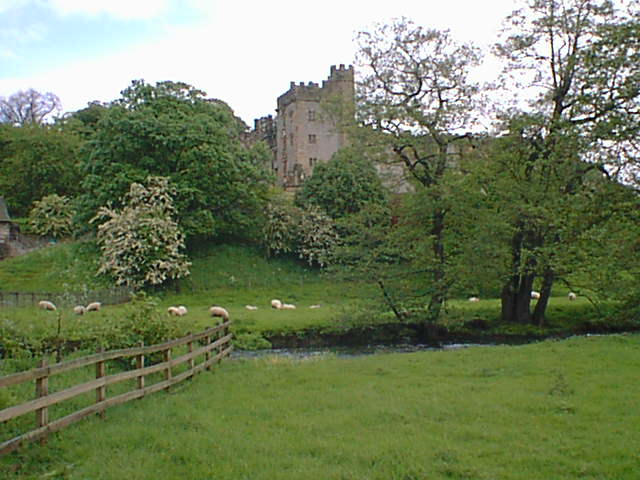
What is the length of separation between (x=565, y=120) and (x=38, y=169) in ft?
179

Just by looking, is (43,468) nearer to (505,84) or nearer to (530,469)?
(530,469)

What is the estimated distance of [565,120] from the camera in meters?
25.2

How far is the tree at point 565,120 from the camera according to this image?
22.5 metres

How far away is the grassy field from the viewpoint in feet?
25.7

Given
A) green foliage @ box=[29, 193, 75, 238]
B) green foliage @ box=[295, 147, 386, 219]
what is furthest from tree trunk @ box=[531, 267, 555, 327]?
green foliage @ box=[29, 193, 75, 238]

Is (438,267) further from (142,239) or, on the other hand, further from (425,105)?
(142,239)

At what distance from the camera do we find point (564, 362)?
52.9 ft

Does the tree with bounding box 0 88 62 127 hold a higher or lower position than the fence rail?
higher

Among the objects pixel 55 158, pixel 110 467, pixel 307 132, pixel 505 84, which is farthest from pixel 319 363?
pixel 307 132

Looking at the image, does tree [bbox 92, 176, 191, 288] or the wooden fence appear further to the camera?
tree [bbox 92, 176, 191, 288]

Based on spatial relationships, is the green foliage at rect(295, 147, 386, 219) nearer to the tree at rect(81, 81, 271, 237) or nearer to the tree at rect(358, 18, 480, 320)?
the tree at rect(81, 81, 271, 237)

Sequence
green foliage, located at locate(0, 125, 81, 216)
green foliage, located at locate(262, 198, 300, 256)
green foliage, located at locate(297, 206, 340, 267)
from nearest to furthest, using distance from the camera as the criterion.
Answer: green foliage, located at locate(297, 206, 340, 267) < green foliage, located at locate(262, 198, 300, 256) < green foliage, located at locate(0, 125, 81, 216)

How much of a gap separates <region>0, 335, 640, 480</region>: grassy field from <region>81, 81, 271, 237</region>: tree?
31.5 m

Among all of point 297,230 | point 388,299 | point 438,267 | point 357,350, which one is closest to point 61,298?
point 357,350
